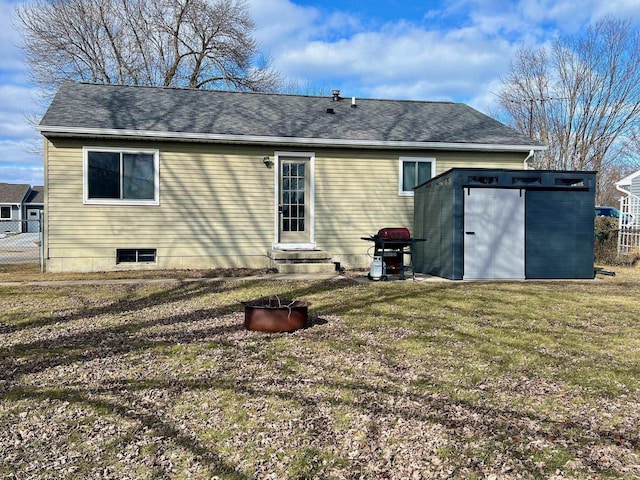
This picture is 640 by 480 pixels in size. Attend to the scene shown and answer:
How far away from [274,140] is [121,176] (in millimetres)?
3435

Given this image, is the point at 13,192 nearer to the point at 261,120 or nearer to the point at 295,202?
the point at 261,120

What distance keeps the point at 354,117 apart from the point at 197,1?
16.4 m

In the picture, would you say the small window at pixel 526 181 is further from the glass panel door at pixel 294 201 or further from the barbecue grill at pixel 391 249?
the glass panel door at pixel 294 201

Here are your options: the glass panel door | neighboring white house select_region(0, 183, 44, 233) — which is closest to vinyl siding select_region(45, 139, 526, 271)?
the glass panel door

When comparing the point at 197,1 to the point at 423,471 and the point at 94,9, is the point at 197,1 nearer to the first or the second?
the point at 94,9

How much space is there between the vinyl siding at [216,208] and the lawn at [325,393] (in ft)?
13.3

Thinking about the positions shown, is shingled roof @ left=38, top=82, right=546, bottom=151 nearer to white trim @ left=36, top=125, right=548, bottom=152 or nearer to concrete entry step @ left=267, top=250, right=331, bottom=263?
white trim @ left=36, top=125, right=548, bottom=152

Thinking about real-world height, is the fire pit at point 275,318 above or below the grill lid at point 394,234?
below

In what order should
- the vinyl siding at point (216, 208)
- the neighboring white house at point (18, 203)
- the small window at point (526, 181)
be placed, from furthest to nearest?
the neighboring white house at point (18, 203), the vinyl siding at point (216, 208), the small window at point (526, 181)

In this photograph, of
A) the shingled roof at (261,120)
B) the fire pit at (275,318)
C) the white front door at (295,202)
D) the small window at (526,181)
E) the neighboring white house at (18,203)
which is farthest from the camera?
the neighboring white house at (18,203)

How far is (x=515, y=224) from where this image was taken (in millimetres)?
9852

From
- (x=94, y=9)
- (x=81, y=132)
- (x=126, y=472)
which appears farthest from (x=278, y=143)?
(x=94, y=9)

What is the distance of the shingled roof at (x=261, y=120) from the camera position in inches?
428

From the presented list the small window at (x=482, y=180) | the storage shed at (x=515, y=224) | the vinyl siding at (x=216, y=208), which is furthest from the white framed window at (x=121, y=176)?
the small window at (x=482, y=180)
